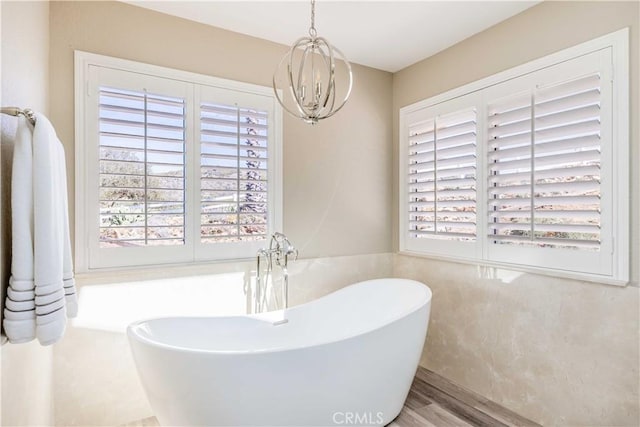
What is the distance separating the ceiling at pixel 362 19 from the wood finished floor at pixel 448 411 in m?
2.62

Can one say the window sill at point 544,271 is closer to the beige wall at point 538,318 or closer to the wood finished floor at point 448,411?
the beige wall at point 538,318

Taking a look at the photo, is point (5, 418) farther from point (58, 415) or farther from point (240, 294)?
point (240, 294)

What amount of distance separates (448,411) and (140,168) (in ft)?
8.34

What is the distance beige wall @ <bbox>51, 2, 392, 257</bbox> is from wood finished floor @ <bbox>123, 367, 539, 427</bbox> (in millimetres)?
1223

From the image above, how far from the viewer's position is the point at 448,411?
2416 mm

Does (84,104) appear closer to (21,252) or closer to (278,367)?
(21,252)

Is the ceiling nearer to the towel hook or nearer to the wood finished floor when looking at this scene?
the towel hook

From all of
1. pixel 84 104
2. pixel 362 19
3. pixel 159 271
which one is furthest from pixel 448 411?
pixel 84 104

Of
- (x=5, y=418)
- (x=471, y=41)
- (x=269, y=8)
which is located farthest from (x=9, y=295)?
(x=471, y=41)

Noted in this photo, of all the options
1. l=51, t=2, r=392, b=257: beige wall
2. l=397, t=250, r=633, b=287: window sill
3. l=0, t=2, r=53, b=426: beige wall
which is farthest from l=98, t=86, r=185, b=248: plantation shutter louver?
l=397, t=250, r=633, b=287: window sill

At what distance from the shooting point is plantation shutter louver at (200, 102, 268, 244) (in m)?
2.51

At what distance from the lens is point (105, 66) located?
221 cm

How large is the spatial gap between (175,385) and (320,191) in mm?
1822

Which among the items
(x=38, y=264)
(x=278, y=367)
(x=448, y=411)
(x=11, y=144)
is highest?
(x=11, y=144)
